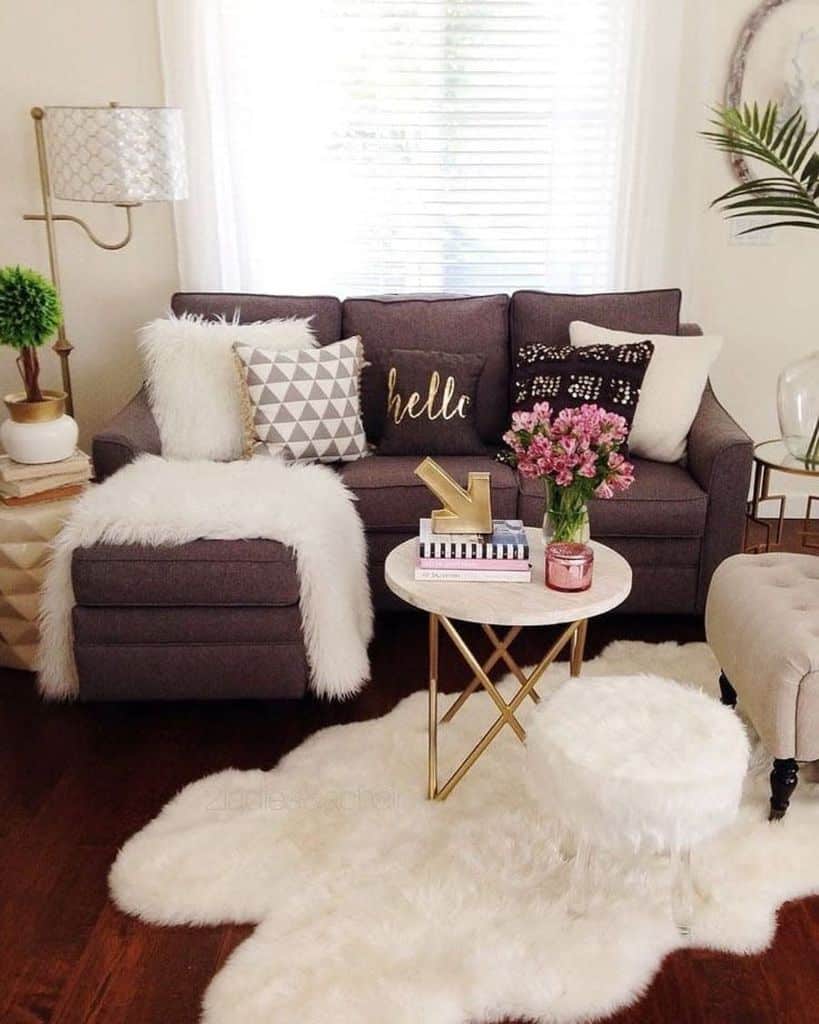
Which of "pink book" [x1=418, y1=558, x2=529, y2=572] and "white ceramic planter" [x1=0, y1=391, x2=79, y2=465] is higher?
"white ceramic planter" [x1=0, y1=391, x2=79, y2=465]

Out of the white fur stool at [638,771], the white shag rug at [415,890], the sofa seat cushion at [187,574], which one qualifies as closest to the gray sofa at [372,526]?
the sofa seat cushion at [187,574]

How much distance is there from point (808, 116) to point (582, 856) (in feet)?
9.33

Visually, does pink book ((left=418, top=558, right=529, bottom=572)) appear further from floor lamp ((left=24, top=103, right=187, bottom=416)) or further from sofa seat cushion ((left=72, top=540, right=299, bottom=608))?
floor lamp ((left=24, top=103, right=187, bottom=416))

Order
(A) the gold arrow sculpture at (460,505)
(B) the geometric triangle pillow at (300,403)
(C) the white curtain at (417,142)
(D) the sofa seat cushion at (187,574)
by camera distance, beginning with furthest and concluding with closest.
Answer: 1. (C) the white curtain at (417,142)
2. (B) the geometric triangle pillow at (300,403)
3. (D) the sofa seat cushion at (187,574)
4. (A) the gold arrow sculpture at (460,505)

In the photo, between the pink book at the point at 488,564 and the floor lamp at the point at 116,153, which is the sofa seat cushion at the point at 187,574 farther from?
the floor lamp at the point at 116,153

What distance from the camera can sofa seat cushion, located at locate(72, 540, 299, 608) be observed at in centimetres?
266

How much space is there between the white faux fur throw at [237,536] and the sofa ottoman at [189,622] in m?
0.03

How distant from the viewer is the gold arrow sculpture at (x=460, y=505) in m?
2.42

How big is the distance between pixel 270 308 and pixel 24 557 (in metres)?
1.22

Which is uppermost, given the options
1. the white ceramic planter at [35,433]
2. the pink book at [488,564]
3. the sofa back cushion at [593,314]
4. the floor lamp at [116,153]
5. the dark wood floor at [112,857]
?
the floor lamp at [116,153]

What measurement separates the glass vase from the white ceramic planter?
1567 millimetres

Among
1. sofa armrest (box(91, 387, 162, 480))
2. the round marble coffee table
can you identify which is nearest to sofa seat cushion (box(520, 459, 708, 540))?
the round marble coffee table

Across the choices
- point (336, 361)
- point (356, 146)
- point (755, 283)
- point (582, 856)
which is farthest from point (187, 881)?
point (755, 283)

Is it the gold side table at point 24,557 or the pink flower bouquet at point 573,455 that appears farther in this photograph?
the gold side table at point 24,557
